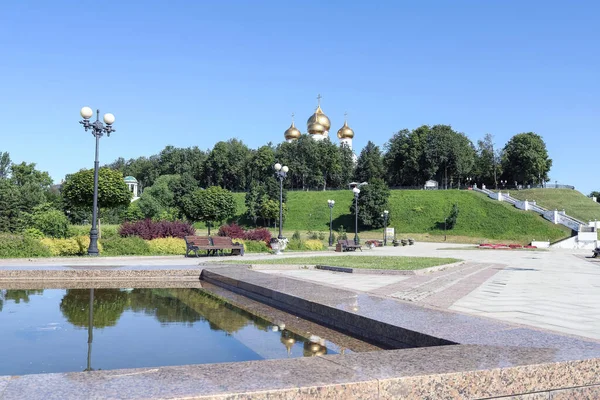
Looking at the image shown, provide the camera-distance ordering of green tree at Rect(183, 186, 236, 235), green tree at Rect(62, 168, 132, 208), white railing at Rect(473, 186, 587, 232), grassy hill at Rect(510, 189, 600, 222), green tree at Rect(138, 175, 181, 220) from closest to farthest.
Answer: green tree at Rect(62, 168, 132, 208), white railing at Rect(473, 186, 587, 232), green tree at Rect(183, 186, 236, 235), grassy hill at Rect(510, 189, 600, 222), green tree at Rect(138, 175, 181, 220)

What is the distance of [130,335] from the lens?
5.51 meters

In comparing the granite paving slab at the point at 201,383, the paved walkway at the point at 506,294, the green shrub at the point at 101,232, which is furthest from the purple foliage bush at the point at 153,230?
the granite paving slab at the point at 201,383

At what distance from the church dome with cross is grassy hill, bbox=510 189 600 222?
35635mm

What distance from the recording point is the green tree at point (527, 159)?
73.2m

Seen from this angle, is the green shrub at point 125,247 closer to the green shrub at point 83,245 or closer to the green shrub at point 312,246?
the green shrub at point 83,245

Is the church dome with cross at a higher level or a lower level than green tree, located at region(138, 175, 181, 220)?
higher

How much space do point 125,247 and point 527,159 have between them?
221 feet

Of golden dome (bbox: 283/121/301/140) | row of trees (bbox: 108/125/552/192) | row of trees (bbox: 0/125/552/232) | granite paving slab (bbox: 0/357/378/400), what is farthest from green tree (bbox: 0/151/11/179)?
granite paving slab (bbox: 0/357/378/400)

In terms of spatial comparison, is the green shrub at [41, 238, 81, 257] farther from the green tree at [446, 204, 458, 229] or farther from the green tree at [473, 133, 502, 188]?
the green tree at [473, 133, 502, 188]

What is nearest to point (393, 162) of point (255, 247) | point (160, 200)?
point (160, 200)

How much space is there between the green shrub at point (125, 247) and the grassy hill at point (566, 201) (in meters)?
49.4

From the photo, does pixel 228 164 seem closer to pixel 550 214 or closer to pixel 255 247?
pixel 550 214

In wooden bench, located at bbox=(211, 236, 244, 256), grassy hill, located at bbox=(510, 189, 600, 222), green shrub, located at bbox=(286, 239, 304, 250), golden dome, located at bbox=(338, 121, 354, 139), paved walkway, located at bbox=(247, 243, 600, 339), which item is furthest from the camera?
golden dome, located at bbox=(338, 121, 354, 139)

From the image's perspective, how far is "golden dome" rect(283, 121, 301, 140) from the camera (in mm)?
96312
